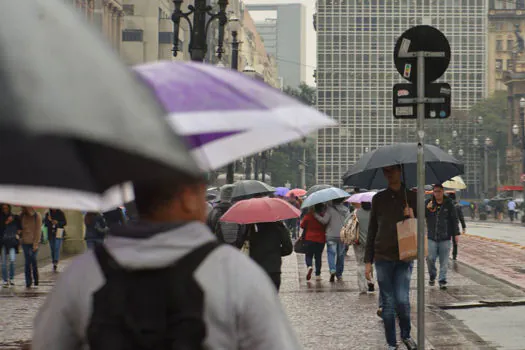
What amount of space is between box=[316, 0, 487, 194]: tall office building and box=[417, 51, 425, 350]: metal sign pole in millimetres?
174991

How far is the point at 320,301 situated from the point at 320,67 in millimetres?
171022

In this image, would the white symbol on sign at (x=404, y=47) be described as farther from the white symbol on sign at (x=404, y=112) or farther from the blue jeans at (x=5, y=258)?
the blue jeans at (x=5, y=258)

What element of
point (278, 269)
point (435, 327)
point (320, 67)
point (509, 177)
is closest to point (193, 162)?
point (278, 269)

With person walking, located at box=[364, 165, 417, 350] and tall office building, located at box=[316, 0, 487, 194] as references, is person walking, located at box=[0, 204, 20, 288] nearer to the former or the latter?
person walking, located at box=[364, 165, 417, 350]

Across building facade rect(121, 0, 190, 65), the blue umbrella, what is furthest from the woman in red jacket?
building facade rect(121, 0, 190, 65)

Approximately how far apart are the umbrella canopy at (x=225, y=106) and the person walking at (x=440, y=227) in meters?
14.5

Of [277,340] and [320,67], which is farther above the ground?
[320,67]

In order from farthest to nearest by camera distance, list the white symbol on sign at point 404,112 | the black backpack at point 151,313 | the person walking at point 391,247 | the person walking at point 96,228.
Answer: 1. the person walking at point 96,228
2. the person walking at point 391,247
3. the white symbol on sign at point 404,112
4. the black backpack at point 151,313

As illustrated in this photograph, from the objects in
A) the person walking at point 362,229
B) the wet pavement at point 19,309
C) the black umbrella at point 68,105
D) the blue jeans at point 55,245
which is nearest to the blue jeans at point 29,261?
the wet pavement at point 19,309

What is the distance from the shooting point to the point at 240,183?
579 inches

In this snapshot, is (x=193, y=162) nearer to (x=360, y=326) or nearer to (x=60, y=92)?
(x=60, y=92)

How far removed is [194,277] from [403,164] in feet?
30.3

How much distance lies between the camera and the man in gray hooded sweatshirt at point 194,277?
8.76ft

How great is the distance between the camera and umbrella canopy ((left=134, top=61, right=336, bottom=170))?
2869mm
